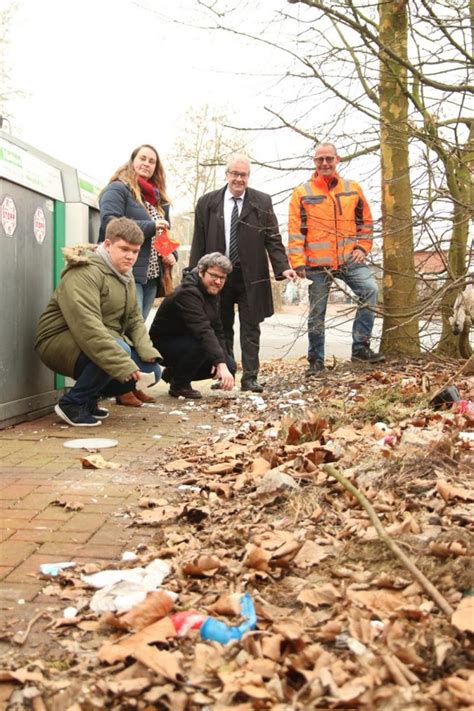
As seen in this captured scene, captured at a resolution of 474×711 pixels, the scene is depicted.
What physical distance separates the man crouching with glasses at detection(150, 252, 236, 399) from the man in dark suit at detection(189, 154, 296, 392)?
28 cm

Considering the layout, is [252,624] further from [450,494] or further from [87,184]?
[87,184]

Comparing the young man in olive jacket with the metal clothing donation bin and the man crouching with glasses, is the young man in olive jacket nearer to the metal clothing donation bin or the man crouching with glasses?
the metal clothing donation bin

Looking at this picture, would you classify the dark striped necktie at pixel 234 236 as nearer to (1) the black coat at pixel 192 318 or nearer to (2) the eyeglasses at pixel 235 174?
(2) the eyeglasses at pixel 235 174

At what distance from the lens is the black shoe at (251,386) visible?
700 centimetres

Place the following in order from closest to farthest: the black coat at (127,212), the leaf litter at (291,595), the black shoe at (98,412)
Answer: the leaf litter at (291,595) < the black shoe at (98,412) < the black coat at (127,212)

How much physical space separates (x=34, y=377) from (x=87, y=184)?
1.85 m

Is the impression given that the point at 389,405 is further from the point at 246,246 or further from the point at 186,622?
the point at 186,622

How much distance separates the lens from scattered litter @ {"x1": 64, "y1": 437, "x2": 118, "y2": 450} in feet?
15.1

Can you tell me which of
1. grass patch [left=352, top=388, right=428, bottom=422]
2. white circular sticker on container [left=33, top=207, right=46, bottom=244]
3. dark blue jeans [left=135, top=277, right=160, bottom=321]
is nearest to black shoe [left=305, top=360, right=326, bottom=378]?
dark blue jeans [left=135, top=277, right=160, bottom=321]

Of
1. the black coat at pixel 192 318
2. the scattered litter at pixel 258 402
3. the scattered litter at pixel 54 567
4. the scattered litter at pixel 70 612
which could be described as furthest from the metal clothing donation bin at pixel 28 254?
the scattered litter at pixel 70 612

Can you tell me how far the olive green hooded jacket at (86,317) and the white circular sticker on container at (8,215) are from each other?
39 centimetres

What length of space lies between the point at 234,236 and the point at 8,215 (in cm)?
249

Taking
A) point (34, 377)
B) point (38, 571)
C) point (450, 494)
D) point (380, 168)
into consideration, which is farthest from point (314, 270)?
point (38, 571)

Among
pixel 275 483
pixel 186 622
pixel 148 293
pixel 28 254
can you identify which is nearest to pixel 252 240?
pixel 148 293
